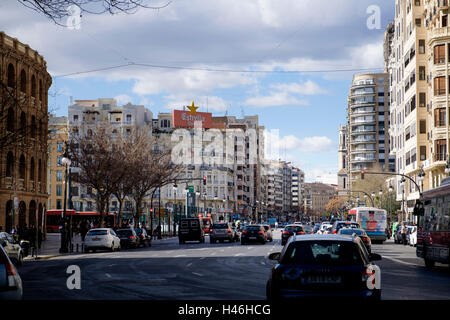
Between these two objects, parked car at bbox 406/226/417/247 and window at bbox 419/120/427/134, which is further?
window at bbox 419/120/427/134

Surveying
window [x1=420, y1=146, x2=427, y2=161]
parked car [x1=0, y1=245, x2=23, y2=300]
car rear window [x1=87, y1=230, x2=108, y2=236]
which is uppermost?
window [x1=420, y1=146, x2=427, y2=161]

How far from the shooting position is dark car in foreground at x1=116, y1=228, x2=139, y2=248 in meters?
47.0

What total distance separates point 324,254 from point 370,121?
15530 cm

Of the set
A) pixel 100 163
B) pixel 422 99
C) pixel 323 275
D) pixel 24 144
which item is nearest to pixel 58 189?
pixel 100 163

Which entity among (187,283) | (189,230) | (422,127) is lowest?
(187,283)

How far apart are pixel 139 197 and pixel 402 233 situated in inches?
981

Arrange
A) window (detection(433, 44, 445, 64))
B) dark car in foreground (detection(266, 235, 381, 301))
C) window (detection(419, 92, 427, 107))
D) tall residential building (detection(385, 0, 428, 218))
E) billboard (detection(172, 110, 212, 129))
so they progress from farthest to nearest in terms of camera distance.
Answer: billboard (detection(172, 110, 212, 129)), tall residential building (detection(385, 0, 428, 218)), window (detection(419, 92, 427, 107)), window (detection(433, 44, 445, 64)), dark car in foreground (detection(266, 235, 381, 301))

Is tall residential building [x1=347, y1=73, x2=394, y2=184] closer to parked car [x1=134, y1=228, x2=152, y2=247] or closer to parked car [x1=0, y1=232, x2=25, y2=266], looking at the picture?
parked car [x1=134, y1=228, x2=152, y2=247]

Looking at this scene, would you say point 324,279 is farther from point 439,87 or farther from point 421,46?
point 421,46

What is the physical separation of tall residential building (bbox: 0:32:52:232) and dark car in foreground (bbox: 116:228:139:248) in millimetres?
7145

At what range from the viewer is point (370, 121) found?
161875 mm

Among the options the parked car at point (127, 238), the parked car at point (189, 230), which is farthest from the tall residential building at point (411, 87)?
the parked car at point (127, 238)

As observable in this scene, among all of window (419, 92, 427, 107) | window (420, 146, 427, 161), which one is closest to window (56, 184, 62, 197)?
window (420, 146, 427, 161)

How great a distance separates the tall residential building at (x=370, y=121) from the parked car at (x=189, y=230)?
354ft
